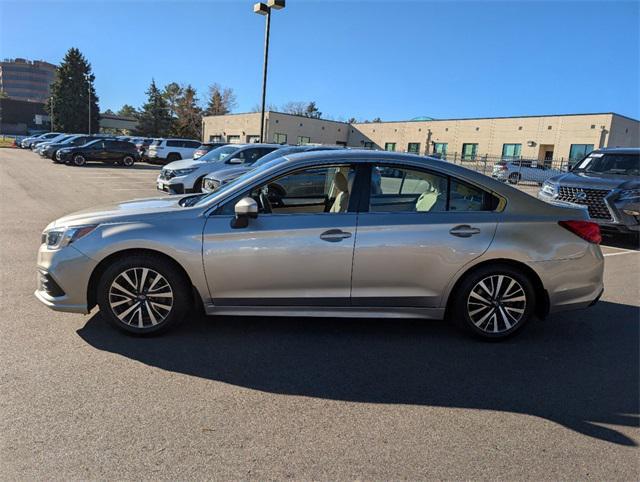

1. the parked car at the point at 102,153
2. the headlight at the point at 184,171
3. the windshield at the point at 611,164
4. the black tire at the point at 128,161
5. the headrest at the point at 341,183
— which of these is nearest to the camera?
the headrest at the point at 341,183

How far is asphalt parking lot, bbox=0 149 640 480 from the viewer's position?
8.75 ft

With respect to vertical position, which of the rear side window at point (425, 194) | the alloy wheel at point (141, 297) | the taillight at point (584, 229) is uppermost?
the rear side window at point (425, 194)

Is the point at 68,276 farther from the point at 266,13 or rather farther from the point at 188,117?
the point at 188,117

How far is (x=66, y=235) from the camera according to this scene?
4.10m

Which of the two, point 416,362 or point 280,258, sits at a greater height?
point 280,258

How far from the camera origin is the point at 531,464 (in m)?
2.74

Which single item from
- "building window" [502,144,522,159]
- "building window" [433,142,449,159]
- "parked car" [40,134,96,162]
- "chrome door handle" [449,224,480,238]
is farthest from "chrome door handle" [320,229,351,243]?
"building window" [433,142,449,159]

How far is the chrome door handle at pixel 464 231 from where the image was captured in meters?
4.18

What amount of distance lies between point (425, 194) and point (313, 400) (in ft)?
7.04

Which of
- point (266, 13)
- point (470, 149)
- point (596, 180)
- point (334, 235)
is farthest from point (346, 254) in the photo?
point (470, 149)

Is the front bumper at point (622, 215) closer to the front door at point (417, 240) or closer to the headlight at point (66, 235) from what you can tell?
the front door at point (417, 240)

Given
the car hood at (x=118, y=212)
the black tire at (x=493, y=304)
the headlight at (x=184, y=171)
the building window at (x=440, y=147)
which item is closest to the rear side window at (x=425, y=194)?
the black tire at (x=493, y=304)

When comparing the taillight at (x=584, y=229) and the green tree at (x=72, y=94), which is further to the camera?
the green tree at (x=72, y=94)

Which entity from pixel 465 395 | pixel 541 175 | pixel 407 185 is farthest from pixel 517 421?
pixel 541 175
